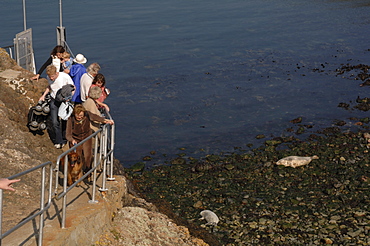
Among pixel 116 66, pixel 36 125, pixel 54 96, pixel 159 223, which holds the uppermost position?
pixel 54 96

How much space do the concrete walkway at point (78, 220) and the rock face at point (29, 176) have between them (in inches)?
10.6

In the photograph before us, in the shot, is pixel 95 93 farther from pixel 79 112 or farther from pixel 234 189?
pixel 234 189

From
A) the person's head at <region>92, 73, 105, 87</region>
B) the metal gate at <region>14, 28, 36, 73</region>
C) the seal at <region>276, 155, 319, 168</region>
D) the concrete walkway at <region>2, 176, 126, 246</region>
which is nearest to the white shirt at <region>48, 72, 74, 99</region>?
the person's head at <region>92, 73, 105, 87</region>

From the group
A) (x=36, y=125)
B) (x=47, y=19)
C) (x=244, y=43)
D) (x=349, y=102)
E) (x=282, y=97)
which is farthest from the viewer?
(x=47, y=19)

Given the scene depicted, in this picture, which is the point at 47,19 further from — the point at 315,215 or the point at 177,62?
the point at 315,215

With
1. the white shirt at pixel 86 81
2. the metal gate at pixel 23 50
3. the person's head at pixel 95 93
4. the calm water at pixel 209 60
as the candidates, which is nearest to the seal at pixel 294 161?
the calm water at pixel 209 60

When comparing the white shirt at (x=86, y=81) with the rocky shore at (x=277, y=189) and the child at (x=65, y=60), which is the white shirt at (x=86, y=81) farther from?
the rocky shore at (x=277, y=189)

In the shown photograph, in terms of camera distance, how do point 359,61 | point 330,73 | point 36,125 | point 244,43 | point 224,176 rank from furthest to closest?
point 244,43 → point 359,61 → point 330,73 → point 224,176 → point 36,125

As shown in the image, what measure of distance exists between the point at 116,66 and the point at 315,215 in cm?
2697

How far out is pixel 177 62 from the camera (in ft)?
132

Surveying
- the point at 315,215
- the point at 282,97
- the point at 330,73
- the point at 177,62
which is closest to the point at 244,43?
the point at 177,62

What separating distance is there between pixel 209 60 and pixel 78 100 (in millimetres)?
29647

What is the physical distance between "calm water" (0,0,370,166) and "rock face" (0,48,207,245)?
9083mm

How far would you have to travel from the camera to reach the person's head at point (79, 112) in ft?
30.2
